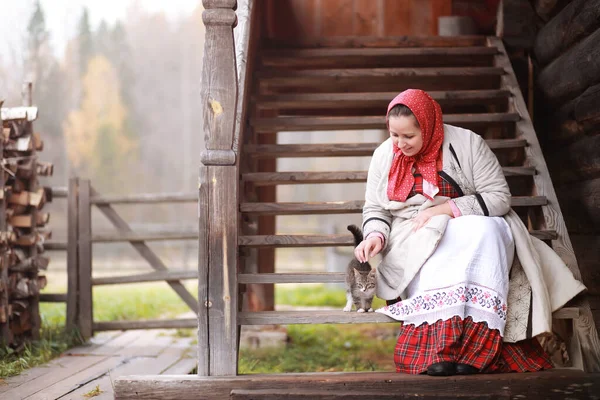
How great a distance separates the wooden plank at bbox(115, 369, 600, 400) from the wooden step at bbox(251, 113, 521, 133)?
214cm

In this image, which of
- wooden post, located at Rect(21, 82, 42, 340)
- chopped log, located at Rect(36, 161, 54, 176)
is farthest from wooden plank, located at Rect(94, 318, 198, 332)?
chopped log, located at Rect(36, 161, 54, 176)

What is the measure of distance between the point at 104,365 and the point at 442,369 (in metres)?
2.63

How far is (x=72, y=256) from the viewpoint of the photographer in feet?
19.0

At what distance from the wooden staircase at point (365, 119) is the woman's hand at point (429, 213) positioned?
1.63 feet

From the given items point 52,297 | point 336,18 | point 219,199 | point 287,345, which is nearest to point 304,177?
point 219,199

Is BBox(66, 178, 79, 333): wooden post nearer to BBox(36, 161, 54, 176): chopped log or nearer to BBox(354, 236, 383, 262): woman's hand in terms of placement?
BBox(36, 161, 54, 176): chopped log

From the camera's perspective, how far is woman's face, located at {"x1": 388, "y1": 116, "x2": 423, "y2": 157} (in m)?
3.29

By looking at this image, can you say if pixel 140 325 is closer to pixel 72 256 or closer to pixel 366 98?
pixel 72 256

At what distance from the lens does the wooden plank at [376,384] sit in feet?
9.89

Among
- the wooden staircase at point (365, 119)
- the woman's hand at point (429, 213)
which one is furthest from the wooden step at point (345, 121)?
the woman's hand at point (429, 213)

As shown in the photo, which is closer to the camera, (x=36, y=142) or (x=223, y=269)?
(x=223, y=269)

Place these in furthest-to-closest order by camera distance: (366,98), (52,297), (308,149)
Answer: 1. (52,297)
2. (366,98)
3. (308,149)

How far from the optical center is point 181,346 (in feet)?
18.2

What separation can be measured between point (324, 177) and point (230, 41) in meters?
1.38
